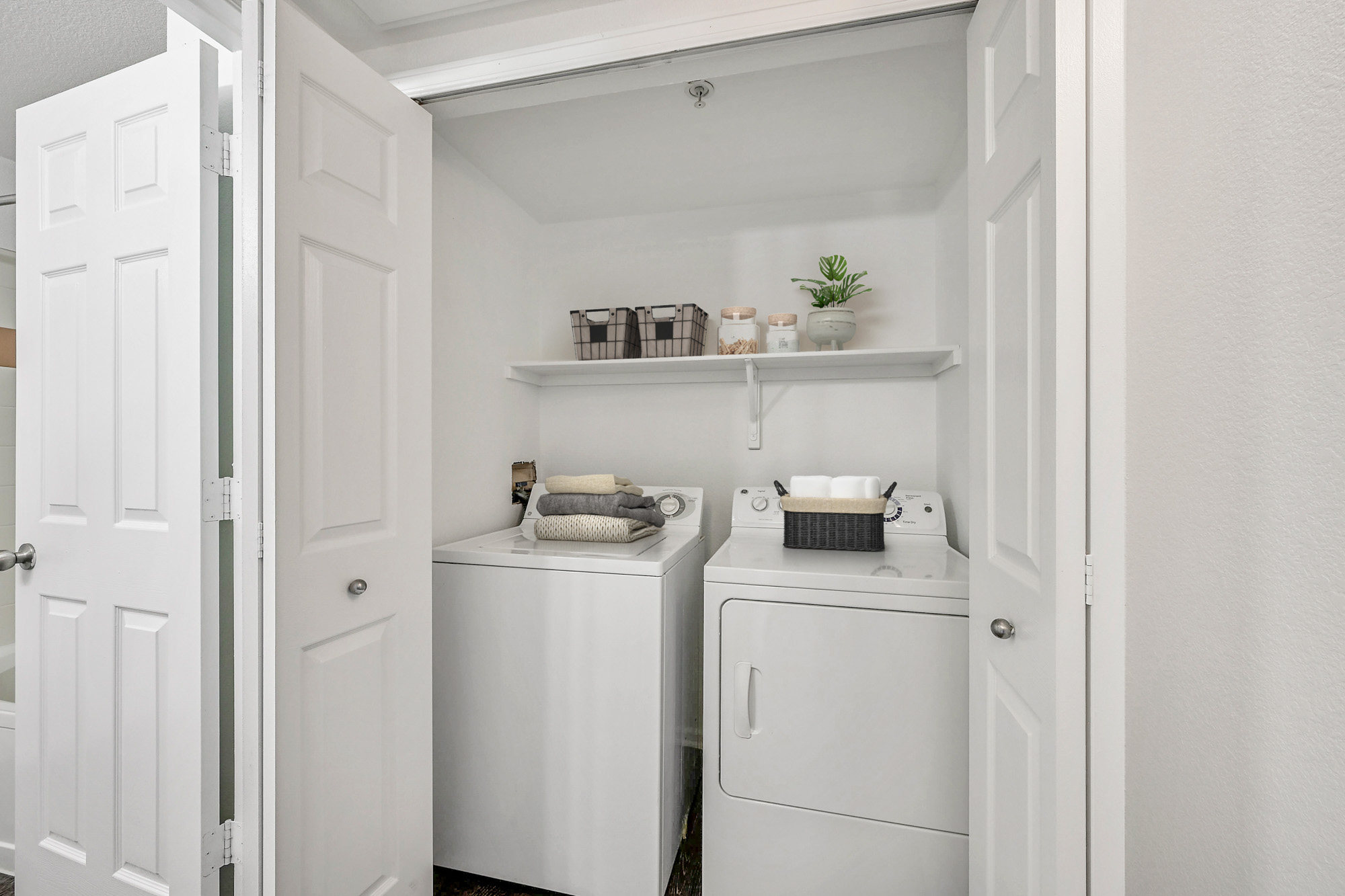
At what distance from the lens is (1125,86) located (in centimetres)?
82

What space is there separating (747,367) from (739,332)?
133 millimetres

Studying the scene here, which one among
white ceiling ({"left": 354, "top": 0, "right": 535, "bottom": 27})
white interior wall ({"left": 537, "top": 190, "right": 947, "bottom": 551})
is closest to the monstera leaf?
white interior wall ({"left": 537, "top": 190, "right": 947, "bottom": 551})

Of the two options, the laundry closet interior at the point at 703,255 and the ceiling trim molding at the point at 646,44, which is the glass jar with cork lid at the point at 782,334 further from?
the ceiling trim molding at the point at 646,44

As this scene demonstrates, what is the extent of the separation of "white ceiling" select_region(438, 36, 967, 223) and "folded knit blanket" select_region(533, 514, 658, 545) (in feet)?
3.88

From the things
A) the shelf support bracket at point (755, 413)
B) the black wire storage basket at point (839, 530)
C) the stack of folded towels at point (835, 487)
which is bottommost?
the black wire storage basket at point (839, 530)

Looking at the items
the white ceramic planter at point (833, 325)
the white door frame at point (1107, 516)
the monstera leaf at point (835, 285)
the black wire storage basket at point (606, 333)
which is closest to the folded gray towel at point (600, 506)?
the black wire storage basket at point (606, 333)

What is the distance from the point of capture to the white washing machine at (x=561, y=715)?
1.53 m

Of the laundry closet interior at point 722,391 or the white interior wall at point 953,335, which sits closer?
the laundry closet interior at point 722,391

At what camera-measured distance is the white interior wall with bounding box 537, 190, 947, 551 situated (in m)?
2.17

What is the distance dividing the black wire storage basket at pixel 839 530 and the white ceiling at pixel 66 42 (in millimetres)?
2027

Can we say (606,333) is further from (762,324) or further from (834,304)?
(834,304)

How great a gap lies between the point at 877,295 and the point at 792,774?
65.8 inches

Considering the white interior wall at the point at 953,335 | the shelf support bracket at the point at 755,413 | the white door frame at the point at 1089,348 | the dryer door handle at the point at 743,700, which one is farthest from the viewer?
the shelf support bracket at the point at 755,413

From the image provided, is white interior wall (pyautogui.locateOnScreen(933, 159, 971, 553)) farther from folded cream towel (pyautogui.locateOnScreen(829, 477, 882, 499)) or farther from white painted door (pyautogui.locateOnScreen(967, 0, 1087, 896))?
white painted door (pyautogui.locateOnScreen(967, 0, 1087, 896))
